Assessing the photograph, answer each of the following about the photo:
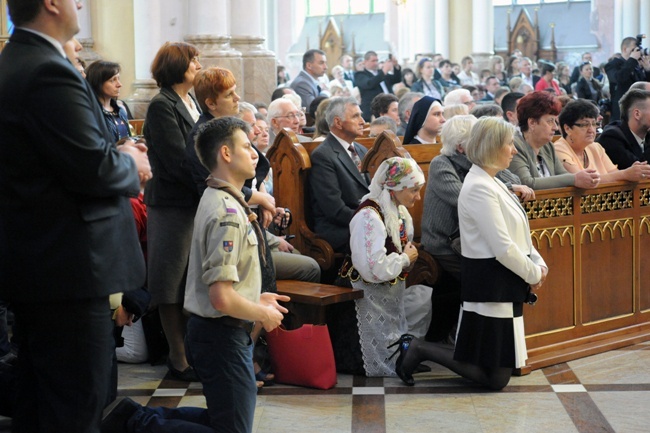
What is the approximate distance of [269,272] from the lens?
453cm

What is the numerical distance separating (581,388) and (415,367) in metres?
0.81

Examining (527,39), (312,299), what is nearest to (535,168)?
(312,299)

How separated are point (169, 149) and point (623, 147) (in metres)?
3.17

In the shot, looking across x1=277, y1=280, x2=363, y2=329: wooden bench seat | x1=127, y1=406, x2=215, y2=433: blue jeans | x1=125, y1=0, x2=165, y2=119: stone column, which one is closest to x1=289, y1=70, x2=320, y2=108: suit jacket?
x1=125, y1=0, x2=165, y2=119: stone column

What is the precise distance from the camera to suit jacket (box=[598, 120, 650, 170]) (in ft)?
21.1

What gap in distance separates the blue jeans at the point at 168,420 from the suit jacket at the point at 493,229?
5.62 feet

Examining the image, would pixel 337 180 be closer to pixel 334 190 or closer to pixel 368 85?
pixel 334 190

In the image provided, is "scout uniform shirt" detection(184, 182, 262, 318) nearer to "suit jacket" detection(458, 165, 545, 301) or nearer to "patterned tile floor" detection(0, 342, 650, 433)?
"patterned tile floor" detection(0, 342, 650, 433)

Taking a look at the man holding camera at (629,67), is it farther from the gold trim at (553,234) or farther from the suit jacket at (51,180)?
the suit jacket at (51,180)

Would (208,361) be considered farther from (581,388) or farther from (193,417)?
(581,388)

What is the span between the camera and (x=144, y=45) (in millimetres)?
9430

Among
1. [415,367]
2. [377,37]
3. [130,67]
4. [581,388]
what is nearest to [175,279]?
[415,367]

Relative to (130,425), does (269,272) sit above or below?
above

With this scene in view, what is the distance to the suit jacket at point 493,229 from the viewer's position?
15.5ft
